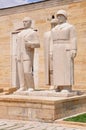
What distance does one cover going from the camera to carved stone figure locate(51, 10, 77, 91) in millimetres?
9141

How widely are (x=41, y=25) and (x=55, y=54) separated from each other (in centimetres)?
726

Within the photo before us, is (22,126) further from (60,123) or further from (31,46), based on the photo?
(31,46)

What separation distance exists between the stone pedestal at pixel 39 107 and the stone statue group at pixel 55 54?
671mm

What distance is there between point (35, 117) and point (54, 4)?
28.2ft

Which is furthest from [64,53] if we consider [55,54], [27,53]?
[27,53]

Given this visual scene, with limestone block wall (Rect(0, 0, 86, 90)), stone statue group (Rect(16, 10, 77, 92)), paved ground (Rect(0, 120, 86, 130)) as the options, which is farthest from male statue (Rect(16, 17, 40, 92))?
limestone block wall (Rect(0, 0, 86, 90))

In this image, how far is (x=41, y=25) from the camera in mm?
16359

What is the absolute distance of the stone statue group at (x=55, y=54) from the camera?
9.16 m

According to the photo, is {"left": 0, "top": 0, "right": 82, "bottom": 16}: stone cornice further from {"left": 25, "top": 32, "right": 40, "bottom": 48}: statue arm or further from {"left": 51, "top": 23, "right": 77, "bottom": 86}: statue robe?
{"left": 51, "top": 23, "right": 77, "bottom": 86}: statue robe

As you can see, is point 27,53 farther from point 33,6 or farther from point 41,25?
point 33,6

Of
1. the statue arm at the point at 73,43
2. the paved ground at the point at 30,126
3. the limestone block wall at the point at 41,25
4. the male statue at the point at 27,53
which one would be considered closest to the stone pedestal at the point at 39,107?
the paved ground at the point at 30,126

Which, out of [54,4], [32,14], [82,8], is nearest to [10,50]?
[32,14]

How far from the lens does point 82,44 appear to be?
47.9ft

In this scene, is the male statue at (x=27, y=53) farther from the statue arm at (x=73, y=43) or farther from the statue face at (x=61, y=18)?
the statue arm at (x=73, y=43)
